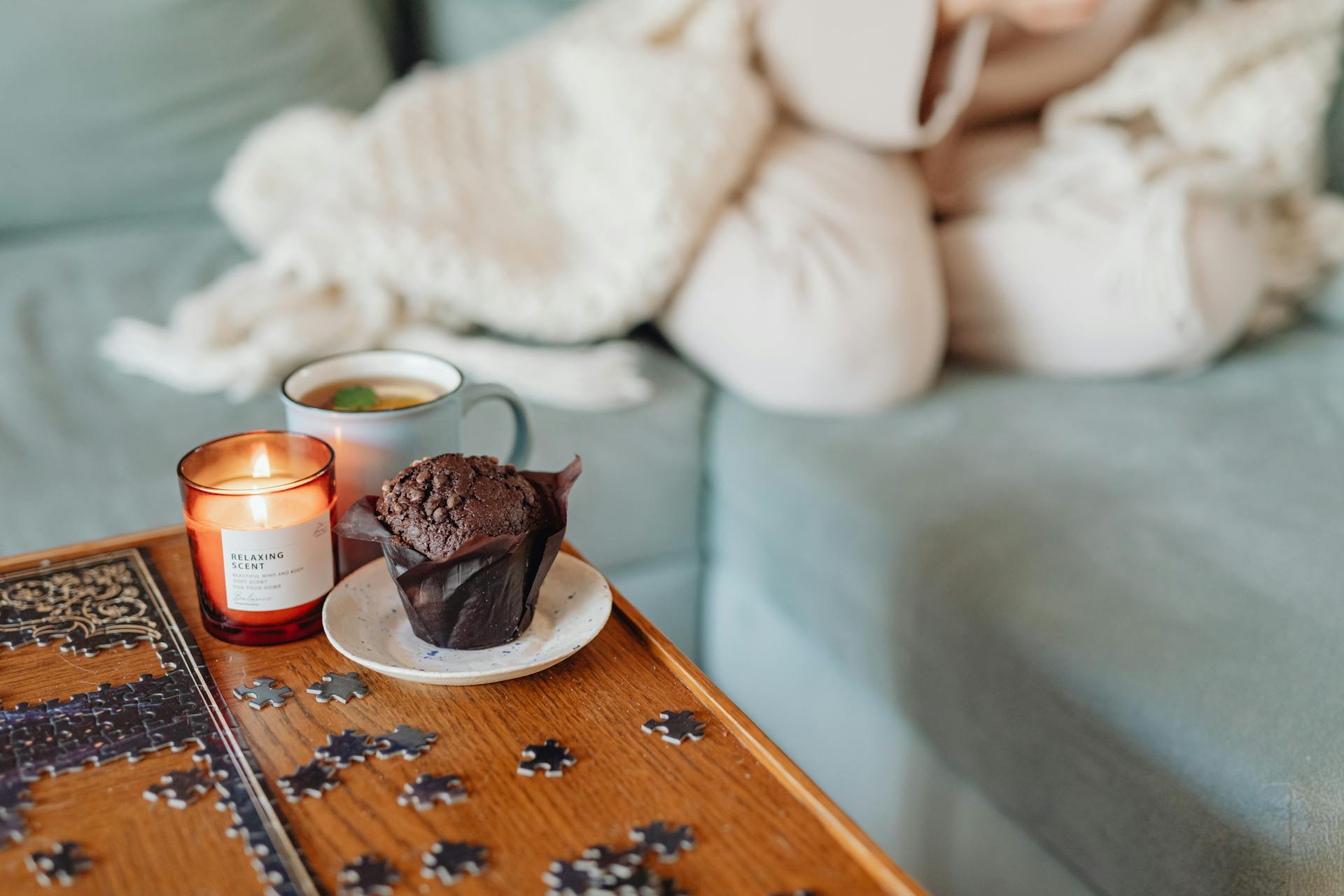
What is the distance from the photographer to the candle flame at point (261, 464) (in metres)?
0.54

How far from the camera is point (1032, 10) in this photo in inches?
40.7

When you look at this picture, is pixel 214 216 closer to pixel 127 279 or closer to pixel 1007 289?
pixel 127 279

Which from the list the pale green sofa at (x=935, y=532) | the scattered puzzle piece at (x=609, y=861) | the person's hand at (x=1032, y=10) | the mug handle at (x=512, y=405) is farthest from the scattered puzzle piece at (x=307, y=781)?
the person's hand at (x=1032, y=10)

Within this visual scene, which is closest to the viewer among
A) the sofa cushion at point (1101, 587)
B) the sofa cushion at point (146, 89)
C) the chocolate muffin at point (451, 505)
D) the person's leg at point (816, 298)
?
the chocolate muffin at point (451, 505)

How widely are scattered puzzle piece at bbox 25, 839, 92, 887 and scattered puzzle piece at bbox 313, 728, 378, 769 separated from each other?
88 millimetres

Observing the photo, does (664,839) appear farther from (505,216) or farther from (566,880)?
(505,216)

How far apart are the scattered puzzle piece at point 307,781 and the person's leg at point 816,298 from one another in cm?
→ 60

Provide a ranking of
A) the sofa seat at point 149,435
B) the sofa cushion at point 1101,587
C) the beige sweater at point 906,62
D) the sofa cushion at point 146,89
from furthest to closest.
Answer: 1. the sofa cushion at point 146,89
2. the beige sweater at point 906,62
3. the sofa seat at point 149,435
4. the sofa cushion at point 1101,587

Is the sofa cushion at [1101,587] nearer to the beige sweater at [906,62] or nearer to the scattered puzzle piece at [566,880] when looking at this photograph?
the beige sweater at [906,62]

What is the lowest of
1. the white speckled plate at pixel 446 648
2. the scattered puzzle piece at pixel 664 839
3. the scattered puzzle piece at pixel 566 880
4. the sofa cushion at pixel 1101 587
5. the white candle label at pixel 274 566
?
the sofa cushion at pixel 1101 587

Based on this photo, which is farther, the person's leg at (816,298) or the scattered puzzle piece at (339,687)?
the person's leg at (816,298)

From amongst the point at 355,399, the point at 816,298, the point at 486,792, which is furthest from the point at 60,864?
the point at 816,298

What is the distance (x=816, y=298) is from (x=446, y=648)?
546mm

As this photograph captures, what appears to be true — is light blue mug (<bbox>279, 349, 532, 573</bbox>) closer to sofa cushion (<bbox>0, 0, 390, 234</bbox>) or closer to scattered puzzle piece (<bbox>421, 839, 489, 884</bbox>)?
scattered puzzle piece (<bbox>421, 839, 489, 884</bbox>)
